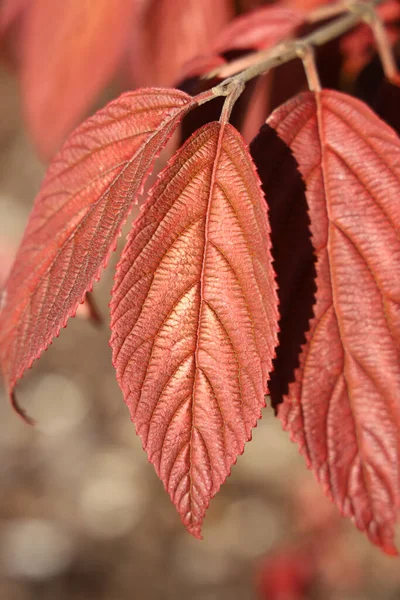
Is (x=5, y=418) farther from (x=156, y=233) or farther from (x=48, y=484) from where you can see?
(x=156, y=233)

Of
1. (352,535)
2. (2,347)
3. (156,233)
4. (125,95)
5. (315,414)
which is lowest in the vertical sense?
(352,535)

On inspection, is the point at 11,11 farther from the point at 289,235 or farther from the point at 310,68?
the point at 289,235

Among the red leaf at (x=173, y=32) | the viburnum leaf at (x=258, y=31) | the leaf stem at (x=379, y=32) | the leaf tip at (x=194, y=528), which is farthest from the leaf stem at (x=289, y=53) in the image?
the leaf tip at (x=194, y=528)

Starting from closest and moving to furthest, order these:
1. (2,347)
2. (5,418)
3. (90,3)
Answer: (2,347) → (90,3) → (5,418)

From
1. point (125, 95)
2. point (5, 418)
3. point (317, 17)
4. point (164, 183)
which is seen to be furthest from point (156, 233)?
point (5, 418)

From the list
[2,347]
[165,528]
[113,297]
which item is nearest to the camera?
[113,297]

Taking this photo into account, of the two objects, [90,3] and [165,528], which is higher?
[90,3]

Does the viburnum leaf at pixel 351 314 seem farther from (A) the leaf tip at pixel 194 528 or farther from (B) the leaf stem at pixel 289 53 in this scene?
(A) the leaf tip at pixel 194 528
